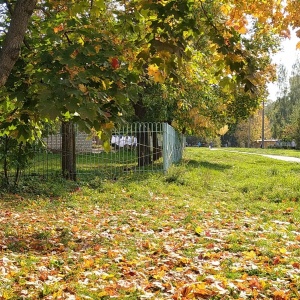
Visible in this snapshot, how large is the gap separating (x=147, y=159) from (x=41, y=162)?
4.50 m

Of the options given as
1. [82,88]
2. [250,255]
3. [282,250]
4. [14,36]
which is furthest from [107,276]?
[14,36]

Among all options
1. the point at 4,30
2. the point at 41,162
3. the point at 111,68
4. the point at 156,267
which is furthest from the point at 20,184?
the point at 111,68

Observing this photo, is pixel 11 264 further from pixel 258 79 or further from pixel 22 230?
pixel 258 79

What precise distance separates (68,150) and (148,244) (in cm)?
749

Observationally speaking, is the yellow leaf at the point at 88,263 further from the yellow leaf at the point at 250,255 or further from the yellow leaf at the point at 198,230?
the yellow leaf at the point at 198,230

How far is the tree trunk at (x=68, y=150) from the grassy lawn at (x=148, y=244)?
1.68 meters

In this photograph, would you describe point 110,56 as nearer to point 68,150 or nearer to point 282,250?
point 282,250

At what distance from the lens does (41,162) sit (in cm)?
1288

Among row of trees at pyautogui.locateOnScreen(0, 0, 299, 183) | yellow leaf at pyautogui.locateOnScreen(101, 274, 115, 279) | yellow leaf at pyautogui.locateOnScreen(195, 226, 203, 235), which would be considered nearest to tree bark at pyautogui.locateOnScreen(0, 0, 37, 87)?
row of trees at pyautogui.locateOnScreen(0, 0, 299, 183)

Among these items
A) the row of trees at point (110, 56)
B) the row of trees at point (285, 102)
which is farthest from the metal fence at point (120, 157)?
the row of trees at point (285, 102)

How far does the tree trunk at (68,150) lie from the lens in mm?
12461

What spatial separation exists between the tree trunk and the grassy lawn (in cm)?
168

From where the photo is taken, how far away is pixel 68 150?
494 inches

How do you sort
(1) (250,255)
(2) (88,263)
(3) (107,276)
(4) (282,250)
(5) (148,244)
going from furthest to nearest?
(5) (148,244)
(4) (282,250)
(1) (250,255)
(2) (88,263)
(3) (107,276)
